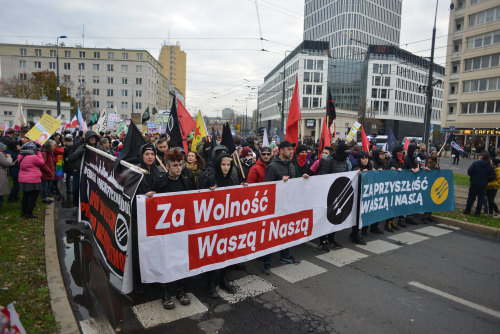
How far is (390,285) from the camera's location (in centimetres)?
490

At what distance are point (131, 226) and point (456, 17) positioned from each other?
57.4 meters

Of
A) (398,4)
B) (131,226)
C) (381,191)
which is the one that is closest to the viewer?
(131,226)

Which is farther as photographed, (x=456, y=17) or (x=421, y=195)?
(x=456, y=17)

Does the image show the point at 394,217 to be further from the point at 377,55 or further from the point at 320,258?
the point at 377,55

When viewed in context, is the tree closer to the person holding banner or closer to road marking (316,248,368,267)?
the person holding banner

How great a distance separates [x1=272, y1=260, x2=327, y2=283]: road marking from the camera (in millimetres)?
5086

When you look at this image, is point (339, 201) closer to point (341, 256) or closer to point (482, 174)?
point (341, 256)

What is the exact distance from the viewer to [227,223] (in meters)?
Result: 4.65

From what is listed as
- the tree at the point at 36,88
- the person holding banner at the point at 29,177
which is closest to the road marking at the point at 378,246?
the person holding banner at the point at 29,177

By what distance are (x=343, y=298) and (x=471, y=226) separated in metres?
5.49

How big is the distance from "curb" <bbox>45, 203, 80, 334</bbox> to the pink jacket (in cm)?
154

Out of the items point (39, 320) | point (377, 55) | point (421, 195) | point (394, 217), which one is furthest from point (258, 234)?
point (377, 55)

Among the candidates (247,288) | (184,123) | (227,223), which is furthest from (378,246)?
(184,123)

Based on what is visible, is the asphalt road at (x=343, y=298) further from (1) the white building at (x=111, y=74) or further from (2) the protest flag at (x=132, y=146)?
(1) the white building at (x=111, y=74)
